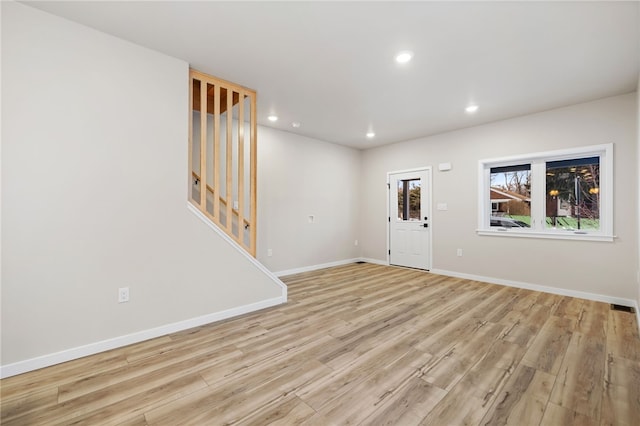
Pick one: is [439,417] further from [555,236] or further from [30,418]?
[555,236]

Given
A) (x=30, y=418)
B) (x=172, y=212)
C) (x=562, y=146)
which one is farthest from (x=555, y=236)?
(x=30, y=418)

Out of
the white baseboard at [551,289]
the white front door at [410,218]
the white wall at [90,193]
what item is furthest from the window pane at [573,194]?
the white wall at [90,193]

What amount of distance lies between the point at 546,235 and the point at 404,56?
347 centimetres

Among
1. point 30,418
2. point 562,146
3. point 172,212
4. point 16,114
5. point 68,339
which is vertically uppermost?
point 562,146

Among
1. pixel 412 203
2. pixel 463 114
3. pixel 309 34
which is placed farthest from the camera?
pixel 412 203

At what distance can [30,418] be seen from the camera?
Result: 5.21 feet

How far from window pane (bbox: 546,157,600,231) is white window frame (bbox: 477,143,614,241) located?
0.23 feet

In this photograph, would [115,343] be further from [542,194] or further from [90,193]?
[542,194]

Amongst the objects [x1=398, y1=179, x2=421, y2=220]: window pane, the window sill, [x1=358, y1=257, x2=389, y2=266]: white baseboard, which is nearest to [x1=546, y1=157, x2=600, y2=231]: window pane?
the window sill

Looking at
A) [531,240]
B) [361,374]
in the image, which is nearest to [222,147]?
[361,374]

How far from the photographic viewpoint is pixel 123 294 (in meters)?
2.48

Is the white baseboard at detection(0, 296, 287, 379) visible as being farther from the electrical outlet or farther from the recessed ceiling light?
the recessed ceiling light

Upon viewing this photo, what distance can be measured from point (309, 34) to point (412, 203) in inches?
164

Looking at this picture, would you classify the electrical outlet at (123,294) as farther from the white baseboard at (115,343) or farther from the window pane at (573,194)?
the window pane at (573,194)
